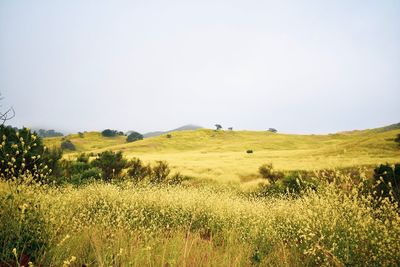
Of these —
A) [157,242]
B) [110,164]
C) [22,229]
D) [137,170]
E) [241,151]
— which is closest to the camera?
[22,229]

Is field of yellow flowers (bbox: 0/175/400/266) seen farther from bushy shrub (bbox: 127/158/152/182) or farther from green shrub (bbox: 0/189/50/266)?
bushy shrub (bbox: 127/158/152/182)

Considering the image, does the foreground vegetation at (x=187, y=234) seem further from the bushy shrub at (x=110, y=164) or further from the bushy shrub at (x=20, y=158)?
the bushy shrub at (x=110, y=164)

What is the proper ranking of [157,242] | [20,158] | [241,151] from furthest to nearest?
[241,151] → [20,158] → [157,242]

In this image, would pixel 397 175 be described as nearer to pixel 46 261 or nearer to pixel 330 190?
pixel 330 190

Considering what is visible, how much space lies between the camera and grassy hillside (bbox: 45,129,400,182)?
29.0 meters

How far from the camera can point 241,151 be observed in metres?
57.0

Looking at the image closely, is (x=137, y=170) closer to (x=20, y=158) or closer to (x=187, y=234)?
(x=20, y=158)

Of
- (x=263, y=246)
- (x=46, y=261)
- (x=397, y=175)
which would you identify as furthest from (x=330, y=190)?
(x=397, y=175)

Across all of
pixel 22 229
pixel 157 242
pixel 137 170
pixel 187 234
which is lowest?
pixel 137 170

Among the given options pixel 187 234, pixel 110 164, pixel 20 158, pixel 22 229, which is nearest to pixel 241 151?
pixel 110 164

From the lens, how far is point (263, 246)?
605 centimetres

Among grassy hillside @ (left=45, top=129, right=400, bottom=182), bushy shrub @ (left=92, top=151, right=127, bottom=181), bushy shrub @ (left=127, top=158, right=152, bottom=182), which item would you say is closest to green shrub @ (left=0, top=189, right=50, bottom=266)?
grassy hillside @ (left=45, top=129, right=400, bottom=182)

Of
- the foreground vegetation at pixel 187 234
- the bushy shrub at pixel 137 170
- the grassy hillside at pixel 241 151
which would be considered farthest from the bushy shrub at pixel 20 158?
the bushy shrub at pixel 137 170

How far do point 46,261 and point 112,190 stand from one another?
5.85 m
